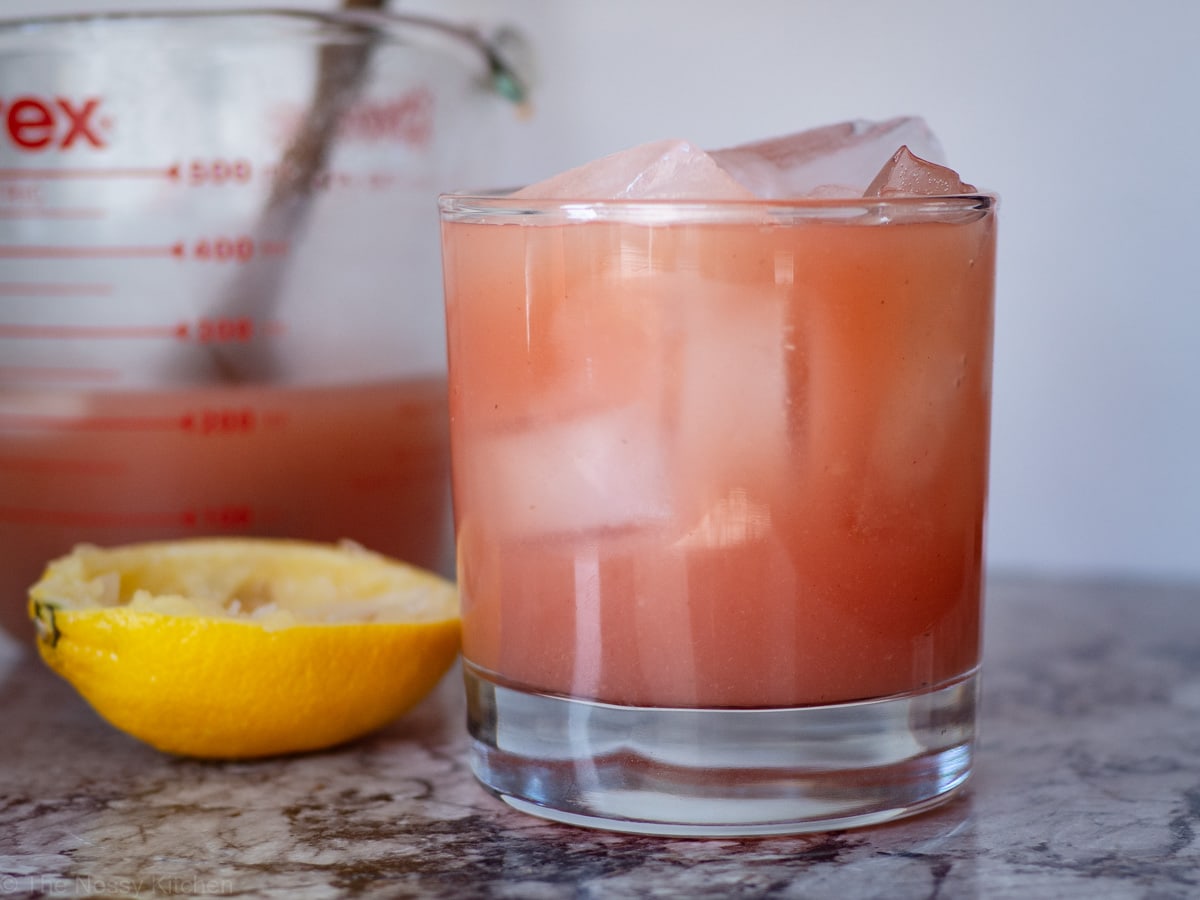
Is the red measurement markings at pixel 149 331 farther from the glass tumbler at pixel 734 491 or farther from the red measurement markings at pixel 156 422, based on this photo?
the glass tumbler at pixel 734 491

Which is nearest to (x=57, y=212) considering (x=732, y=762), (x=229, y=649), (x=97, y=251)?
(x=97, y=251)

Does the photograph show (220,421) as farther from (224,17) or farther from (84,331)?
(224,17)

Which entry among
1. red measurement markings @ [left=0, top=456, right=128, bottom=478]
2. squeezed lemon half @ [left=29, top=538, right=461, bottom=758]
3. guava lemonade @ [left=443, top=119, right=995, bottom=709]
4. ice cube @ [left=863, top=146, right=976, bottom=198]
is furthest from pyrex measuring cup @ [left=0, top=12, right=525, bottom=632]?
ice cube @ [left=863, top=146, right=976, bottom=198]

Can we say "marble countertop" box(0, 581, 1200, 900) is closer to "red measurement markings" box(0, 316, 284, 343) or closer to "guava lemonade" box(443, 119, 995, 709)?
"guava lemonade" box(443, 119, 995, 709)

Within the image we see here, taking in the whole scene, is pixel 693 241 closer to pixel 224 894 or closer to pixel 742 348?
pixel 742 348

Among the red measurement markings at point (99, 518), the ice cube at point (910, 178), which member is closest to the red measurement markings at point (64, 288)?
the red measurement markings at point (99, 518)

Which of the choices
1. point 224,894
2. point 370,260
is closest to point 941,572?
point 224,894
